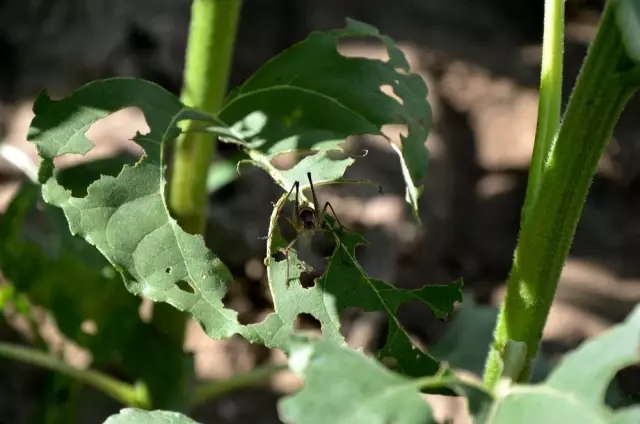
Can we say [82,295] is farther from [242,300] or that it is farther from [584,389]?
[584,389]

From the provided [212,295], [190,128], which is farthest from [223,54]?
[212,295]

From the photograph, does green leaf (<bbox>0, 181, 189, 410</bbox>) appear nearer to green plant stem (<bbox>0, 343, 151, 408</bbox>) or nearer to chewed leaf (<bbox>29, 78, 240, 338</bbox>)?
green plant stem (<bbox>0, 343, 151, 408</bbox>)

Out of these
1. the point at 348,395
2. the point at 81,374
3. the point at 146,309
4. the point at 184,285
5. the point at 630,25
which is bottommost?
the point at 146,309

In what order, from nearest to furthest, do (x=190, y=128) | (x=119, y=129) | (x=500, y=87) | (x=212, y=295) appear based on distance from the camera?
1. (x=212, y=295)
2. (x=190, y=128)
3. (x=119, y=129)
4. (x=500, y=87)

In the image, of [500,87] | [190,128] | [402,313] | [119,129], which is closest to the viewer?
[190,128]

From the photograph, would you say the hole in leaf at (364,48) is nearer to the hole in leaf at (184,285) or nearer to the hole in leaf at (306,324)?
the hole in leaf at (306,324)

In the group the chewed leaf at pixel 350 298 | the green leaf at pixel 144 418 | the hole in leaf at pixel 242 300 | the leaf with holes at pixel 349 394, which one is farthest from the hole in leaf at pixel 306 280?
the hole in leaf at pixel 242 300

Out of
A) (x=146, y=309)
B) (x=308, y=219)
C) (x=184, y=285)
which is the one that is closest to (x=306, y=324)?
(x=146, y=309)

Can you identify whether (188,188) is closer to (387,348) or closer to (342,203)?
(387,348)
